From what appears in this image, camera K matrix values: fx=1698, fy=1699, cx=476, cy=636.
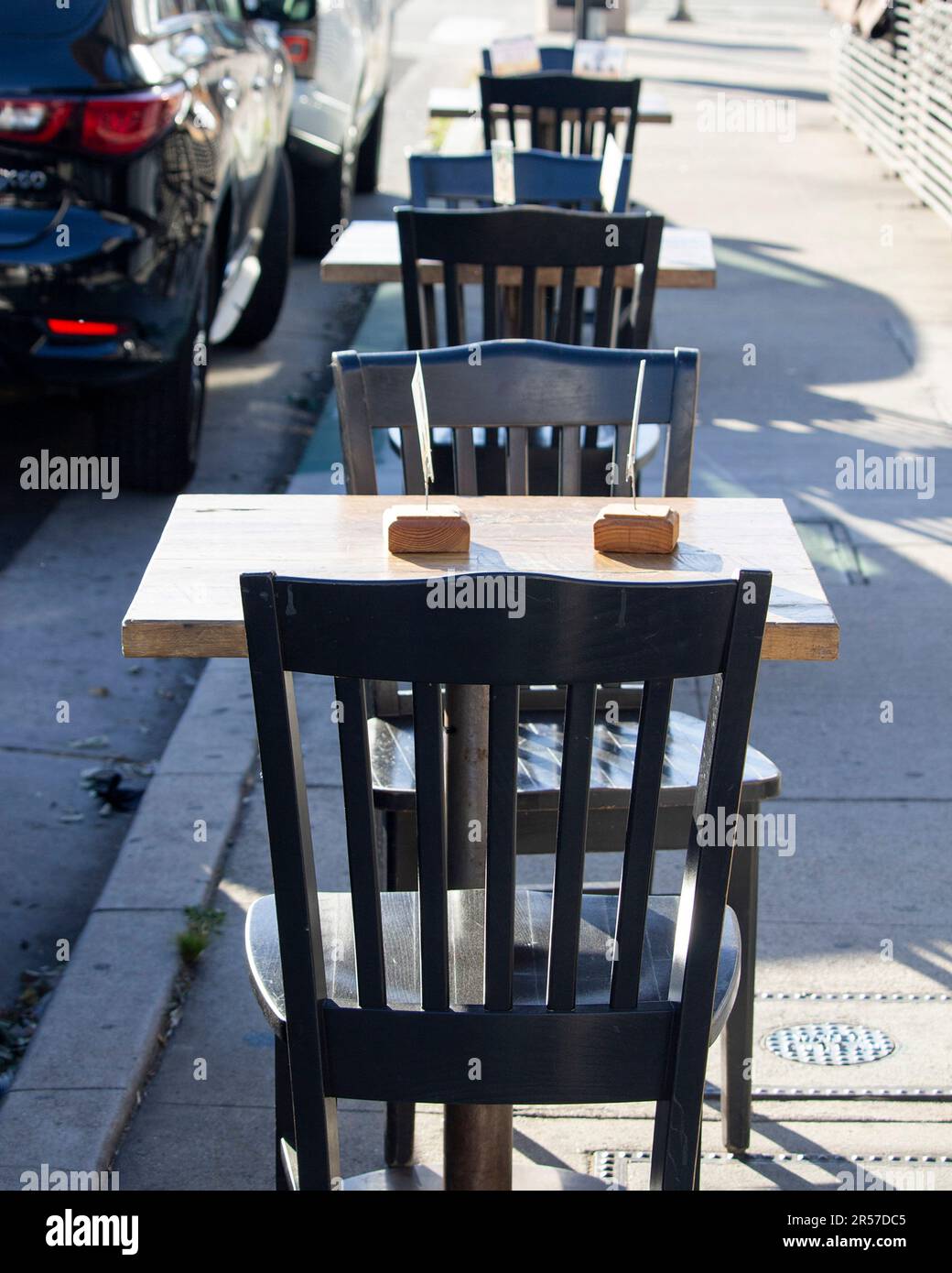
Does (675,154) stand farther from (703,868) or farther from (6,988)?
(703,868)

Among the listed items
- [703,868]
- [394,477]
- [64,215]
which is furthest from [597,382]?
[394,477]

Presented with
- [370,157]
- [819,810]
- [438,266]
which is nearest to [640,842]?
[819,810]

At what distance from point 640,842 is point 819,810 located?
213 centimetres

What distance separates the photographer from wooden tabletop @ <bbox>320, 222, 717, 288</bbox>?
15.6 feet

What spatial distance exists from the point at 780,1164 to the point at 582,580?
1498 mm

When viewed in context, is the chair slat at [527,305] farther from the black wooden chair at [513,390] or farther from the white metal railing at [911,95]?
the white metal railing at [911,95]

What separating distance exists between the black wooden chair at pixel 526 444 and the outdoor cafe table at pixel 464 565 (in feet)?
0.57

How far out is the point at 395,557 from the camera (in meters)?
2.68

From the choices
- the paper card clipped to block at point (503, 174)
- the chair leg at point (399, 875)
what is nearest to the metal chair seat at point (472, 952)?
the chair leg at point (399, 875)

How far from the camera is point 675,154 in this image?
45.0ft

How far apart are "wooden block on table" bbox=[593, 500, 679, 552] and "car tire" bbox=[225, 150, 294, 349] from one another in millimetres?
5131

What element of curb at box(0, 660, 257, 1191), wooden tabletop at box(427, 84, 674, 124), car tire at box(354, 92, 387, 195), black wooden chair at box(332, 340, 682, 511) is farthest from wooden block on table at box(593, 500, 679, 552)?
car tire at box(354, 92, 387, 195)

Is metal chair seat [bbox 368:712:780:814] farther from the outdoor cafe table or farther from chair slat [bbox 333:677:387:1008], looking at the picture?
chair slat [bbox 333:677:387:1008]
